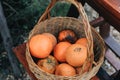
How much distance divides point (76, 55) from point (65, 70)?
88 millimetres

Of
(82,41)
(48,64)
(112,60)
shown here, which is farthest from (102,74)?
(48,64)

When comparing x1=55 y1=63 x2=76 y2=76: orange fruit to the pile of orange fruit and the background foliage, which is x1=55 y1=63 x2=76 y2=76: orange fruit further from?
the background foliage

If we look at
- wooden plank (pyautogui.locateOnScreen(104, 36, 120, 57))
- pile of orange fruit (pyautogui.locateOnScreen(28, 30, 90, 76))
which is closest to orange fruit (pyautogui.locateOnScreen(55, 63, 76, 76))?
pile of orange fruit (pyautogui.locateOnScreen(28, 30, 90, 76))

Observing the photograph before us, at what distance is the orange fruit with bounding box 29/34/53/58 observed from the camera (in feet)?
4.25

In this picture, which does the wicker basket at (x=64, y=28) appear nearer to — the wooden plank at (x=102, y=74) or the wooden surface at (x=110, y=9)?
the wooden surface at (x=110, y=9)

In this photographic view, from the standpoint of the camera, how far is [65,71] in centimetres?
126

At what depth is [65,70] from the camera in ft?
4.13

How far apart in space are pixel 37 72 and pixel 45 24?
1.03 feet

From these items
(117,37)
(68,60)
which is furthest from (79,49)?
(117,37)

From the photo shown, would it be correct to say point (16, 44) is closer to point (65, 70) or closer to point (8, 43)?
point (8, 43)

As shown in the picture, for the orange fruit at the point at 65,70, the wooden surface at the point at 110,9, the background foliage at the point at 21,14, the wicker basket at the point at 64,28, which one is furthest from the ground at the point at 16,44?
the wooden surface at the point at 110,9

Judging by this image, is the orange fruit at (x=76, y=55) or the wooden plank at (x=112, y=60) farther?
the wooden plank at (x=112, y=60)

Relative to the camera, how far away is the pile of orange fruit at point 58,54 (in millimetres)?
1249

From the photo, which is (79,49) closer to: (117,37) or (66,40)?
(66,40)
